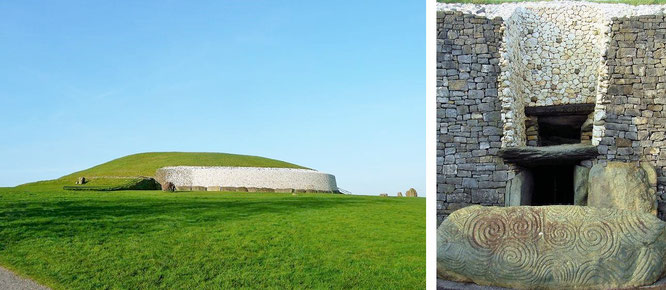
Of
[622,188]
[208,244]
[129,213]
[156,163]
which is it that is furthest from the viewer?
[156,163]

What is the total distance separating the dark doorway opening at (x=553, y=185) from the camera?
443 cm

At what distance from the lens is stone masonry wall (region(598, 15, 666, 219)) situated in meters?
4.21

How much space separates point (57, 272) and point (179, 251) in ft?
4.39

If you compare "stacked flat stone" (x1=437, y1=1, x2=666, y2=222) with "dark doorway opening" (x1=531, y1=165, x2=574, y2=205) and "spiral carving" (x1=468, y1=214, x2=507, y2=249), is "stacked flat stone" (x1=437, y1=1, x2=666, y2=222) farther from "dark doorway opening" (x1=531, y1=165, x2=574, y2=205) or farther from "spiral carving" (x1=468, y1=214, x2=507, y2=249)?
"spiral carving" (x1=468, y1=214, x2=507, y2=249)

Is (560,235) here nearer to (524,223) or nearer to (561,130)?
(524,223)

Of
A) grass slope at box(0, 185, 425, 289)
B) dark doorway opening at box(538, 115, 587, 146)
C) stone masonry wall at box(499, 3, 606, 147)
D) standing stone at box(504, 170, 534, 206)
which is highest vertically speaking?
stone masonry wall at box(499, 3, 606, 147)

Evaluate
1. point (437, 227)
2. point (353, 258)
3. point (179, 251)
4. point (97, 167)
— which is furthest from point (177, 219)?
point (97, 167)

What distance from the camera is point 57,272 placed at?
626 centimetres

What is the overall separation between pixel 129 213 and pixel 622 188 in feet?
22.9

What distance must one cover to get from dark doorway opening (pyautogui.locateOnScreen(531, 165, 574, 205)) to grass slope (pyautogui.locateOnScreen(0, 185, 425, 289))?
6.97 feet

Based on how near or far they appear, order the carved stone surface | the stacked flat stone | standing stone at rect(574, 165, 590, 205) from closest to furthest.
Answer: the carved stone surface, the stacked flat stone, standing stone at rect(574, 165, 590, 205)

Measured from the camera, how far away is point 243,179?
1332cm

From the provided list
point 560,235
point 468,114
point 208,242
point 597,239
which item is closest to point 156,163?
point 208,242

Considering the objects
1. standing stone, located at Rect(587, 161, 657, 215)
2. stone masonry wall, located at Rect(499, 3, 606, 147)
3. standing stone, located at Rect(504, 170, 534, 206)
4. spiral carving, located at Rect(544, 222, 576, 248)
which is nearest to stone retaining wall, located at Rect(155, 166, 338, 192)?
stone masonry wall, located at Rect(499, 3, 606, 147)
